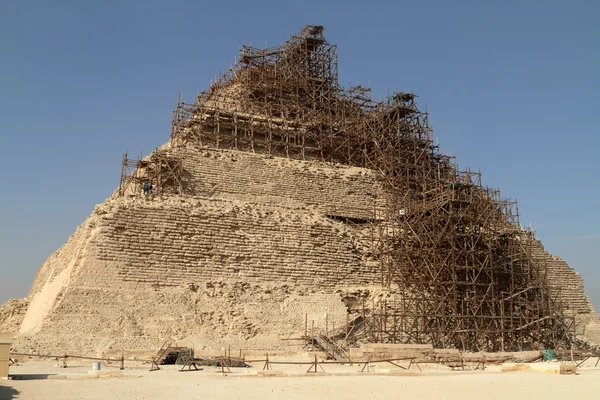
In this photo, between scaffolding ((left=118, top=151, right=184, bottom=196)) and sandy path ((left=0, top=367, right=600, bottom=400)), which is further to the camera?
scaffolding ((left=118, top=151, right=184, bottom=196))

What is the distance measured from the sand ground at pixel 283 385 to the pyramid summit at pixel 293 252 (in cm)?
345

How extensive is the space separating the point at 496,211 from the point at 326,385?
17541mm

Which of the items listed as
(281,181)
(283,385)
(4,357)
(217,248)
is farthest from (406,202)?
(4,357)

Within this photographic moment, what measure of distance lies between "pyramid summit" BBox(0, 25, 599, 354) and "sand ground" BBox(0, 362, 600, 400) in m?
3.45

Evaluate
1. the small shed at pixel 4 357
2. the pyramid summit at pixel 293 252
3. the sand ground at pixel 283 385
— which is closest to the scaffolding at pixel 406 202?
the pyramid summit at pixel 293 252

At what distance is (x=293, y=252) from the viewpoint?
1033 inches

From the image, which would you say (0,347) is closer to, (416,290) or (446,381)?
(446,381)

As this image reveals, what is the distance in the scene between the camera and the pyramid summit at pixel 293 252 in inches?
902

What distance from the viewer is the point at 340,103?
38125 millimetres

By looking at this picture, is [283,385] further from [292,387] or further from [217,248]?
[217,248]

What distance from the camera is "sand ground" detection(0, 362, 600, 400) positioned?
565 inches

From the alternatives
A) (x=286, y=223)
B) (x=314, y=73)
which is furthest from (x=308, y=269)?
(x=314, y=73)

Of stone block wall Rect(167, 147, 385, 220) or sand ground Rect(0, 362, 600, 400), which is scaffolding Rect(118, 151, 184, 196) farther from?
sand ground Rect(0, 362, 600, 400)

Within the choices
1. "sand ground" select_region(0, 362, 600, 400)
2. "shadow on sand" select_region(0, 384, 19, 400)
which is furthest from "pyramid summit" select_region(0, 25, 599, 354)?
"shadow on sand" select_region(0, 384, 19, 400)
